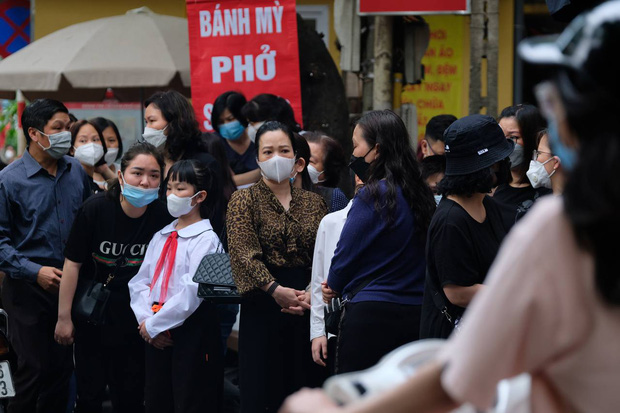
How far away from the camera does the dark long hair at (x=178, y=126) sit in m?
6.92

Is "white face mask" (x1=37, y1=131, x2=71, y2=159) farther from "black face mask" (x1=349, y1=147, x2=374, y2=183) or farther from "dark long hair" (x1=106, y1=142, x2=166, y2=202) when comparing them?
"black face mask" (x1=349, y1=147, x2=374, y2=183)

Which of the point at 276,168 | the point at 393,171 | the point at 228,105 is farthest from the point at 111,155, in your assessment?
the point at 393,171

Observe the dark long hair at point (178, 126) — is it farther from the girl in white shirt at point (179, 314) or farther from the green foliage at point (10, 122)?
the green foliage at point (10, 122)

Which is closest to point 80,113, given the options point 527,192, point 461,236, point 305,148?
A: point 305,148

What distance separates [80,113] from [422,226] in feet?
32.5

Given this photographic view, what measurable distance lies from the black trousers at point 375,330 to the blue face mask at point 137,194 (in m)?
2.06

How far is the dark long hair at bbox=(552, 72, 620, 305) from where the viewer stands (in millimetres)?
1552

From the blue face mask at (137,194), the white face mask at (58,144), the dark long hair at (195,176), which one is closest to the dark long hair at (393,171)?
the dark long hair at (195,176)

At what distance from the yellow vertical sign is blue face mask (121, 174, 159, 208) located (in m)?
7.05

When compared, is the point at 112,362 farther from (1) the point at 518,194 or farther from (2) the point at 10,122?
(2) the point at 10,122

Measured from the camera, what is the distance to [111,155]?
28.8 feet

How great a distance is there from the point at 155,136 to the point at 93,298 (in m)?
1.43

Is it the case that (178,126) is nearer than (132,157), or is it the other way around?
(132,157)

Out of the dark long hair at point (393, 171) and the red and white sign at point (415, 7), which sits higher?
the red and white sign at point (415, 7)
